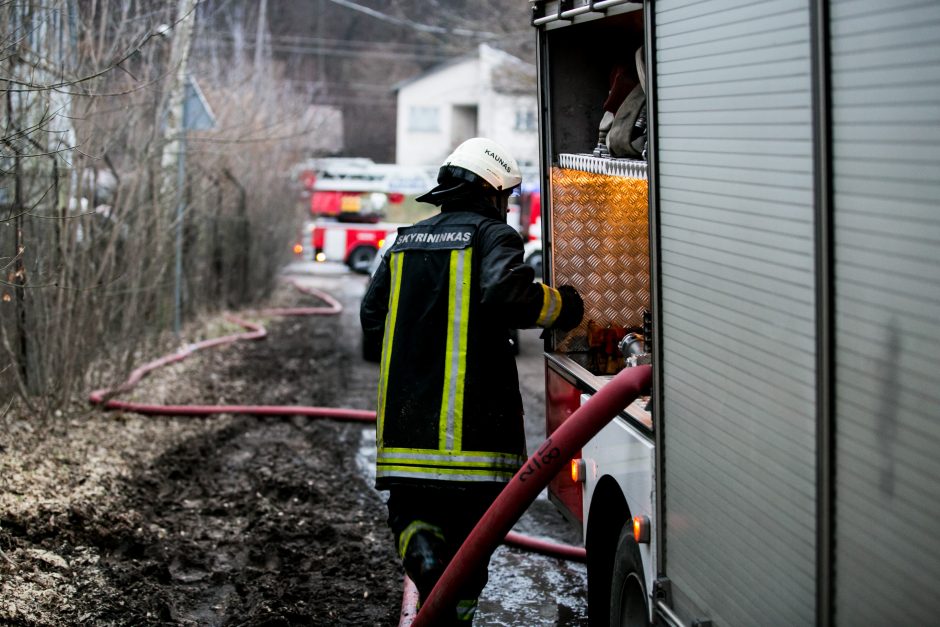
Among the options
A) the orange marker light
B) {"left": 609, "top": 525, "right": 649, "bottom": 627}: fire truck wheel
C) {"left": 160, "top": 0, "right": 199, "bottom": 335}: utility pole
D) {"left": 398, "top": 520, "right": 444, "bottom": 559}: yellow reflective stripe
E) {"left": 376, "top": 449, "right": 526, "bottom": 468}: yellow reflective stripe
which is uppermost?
{"left": 160, "top": 0, "right": 199, "bottom": 335}: utility pole

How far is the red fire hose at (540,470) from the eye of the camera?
3557mm

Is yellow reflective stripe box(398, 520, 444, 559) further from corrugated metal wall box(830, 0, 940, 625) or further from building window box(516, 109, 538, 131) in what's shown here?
building window box(516, 109, 538, 131)

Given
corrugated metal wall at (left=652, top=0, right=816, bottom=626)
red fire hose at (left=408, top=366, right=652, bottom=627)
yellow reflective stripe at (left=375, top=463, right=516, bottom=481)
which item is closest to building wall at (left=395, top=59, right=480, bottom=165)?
yellow reflective stripe at (left=375, top=463, right=516, bottom=481)

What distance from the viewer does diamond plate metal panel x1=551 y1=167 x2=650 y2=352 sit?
5.18 meters

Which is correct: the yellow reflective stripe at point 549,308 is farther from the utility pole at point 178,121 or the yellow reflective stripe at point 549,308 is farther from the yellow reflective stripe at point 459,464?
the utility pole at point 178,121

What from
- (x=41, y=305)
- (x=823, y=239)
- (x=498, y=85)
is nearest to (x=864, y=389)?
(x=823, y=239)

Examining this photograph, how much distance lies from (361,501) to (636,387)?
405 cm

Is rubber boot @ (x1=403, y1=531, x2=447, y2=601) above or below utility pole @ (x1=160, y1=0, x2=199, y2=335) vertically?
below

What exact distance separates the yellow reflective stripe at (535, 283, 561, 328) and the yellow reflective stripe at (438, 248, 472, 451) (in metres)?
0.27

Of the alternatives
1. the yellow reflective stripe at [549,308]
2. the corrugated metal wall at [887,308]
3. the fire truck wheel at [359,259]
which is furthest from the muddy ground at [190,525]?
the fire truck wheel at [359,259]

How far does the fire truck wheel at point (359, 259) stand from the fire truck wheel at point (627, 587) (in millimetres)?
→ 27320

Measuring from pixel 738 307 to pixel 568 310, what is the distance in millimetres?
1445

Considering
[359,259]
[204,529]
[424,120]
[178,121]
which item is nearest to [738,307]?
[204,529]

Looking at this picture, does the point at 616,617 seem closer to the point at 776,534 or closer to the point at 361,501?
the point at 776,534
